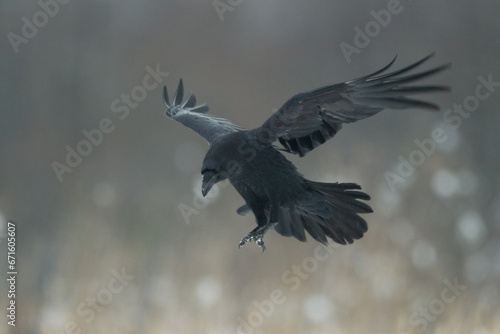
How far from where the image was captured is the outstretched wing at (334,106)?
1348 millimetres

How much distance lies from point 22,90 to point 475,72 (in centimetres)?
226

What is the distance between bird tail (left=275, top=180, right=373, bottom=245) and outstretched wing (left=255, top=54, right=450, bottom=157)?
0.15 m

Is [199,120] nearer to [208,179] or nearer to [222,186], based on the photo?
[208,179]

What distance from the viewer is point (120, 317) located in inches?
123

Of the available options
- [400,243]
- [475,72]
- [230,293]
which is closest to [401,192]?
[400,243]

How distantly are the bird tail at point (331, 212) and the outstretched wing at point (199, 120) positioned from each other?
293mm

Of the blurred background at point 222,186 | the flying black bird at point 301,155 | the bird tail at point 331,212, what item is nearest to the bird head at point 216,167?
the flying black bird at point 301,155

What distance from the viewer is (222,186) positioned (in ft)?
10.5

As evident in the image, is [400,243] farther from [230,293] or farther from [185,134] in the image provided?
[185,134]

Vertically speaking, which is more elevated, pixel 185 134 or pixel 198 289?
pixel 185 134

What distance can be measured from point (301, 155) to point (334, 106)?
6.6 inches

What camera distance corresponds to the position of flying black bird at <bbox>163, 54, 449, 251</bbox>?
1396 millimetres

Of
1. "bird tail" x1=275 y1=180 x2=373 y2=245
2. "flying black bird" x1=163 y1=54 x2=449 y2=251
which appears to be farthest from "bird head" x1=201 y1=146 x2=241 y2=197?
"bird tail" x1=275 y1=180 x2=373 y2=245

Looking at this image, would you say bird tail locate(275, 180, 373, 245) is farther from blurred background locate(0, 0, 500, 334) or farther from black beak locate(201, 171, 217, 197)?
blurred background locate(0, 0, 500, 334)
